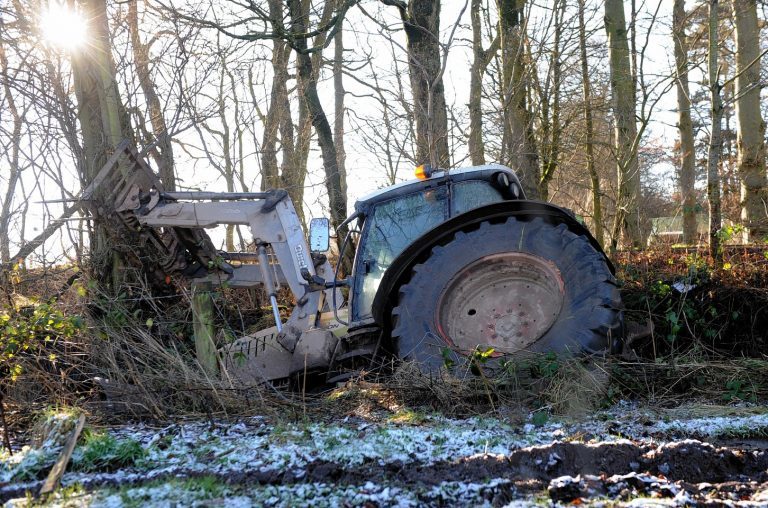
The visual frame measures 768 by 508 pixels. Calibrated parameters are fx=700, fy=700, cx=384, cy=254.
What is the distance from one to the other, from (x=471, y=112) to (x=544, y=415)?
7.99 m

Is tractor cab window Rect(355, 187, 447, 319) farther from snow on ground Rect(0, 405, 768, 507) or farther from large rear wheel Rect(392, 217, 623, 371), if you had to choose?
snow on ground Rect(0, 405, 768, 507)

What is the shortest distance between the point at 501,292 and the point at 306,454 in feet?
7.27

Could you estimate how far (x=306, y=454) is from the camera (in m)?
3.62

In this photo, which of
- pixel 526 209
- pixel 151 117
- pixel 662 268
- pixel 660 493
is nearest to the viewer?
pixel 660 493

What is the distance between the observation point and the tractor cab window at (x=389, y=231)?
5.94 meters

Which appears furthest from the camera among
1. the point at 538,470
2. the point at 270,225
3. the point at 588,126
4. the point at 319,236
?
the point at 588,126

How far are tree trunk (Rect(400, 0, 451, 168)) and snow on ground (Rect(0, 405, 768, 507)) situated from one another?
269 inches

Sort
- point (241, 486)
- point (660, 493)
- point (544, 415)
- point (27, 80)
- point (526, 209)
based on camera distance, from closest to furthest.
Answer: point (660, 493) → point (241, 486) → point (544, 415) → point (526, 209) → point (27, 80)

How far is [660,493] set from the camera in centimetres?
281

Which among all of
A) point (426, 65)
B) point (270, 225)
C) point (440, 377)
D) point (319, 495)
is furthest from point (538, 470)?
point (426, 65)

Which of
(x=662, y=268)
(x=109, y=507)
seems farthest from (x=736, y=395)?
(x=109, y=507)

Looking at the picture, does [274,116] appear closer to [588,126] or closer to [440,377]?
[588,126]

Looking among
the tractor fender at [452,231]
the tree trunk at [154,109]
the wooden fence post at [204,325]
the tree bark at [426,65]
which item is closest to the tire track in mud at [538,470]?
the tractor fender at [452,231]

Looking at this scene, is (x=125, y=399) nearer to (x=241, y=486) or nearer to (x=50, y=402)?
(x=50, y=402)
